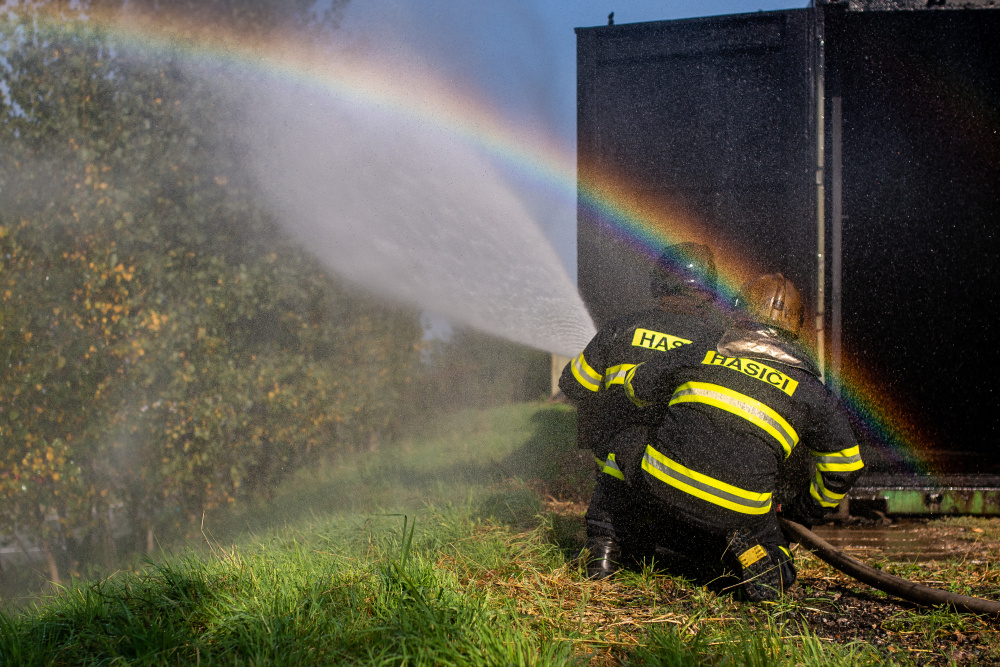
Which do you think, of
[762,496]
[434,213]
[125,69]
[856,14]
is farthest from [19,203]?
[856,14]

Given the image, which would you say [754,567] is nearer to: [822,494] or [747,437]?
[822,494]

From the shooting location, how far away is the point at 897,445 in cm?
525

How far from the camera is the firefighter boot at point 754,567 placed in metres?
2.79

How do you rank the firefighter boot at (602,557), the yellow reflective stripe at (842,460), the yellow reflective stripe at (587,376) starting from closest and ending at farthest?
the yellow reflective stripe at (842,460), the firefighter boot at (602,557), the yellow reflective stripe at (587,376)

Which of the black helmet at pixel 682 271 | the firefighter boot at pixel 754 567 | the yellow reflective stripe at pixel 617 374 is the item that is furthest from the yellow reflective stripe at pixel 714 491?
the black helmet at pixel 682 271

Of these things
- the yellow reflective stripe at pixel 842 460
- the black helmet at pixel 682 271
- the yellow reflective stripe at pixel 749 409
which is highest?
the black helmet at pixel 682 271

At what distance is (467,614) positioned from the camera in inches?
82.8

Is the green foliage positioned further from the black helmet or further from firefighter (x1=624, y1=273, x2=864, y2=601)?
firefighter (x1=624, y1=273, x2=864, y2=601)

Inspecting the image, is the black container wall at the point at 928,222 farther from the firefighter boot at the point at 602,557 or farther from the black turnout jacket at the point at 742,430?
the firefighter boot at the point at 602,557

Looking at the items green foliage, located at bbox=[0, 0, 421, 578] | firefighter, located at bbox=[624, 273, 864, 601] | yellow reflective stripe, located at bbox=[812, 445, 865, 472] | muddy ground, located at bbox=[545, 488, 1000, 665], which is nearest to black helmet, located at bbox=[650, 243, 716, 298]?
firefighter, located at bbox=[624, 273, 864, 601]

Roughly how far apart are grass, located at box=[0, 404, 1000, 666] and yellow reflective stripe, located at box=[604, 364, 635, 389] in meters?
0.88

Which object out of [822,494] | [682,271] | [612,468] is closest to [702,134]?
[682,271]

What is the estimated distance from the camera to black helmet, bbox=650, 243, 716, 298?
11.6 feet

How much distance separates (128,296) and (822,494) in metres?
4.67
